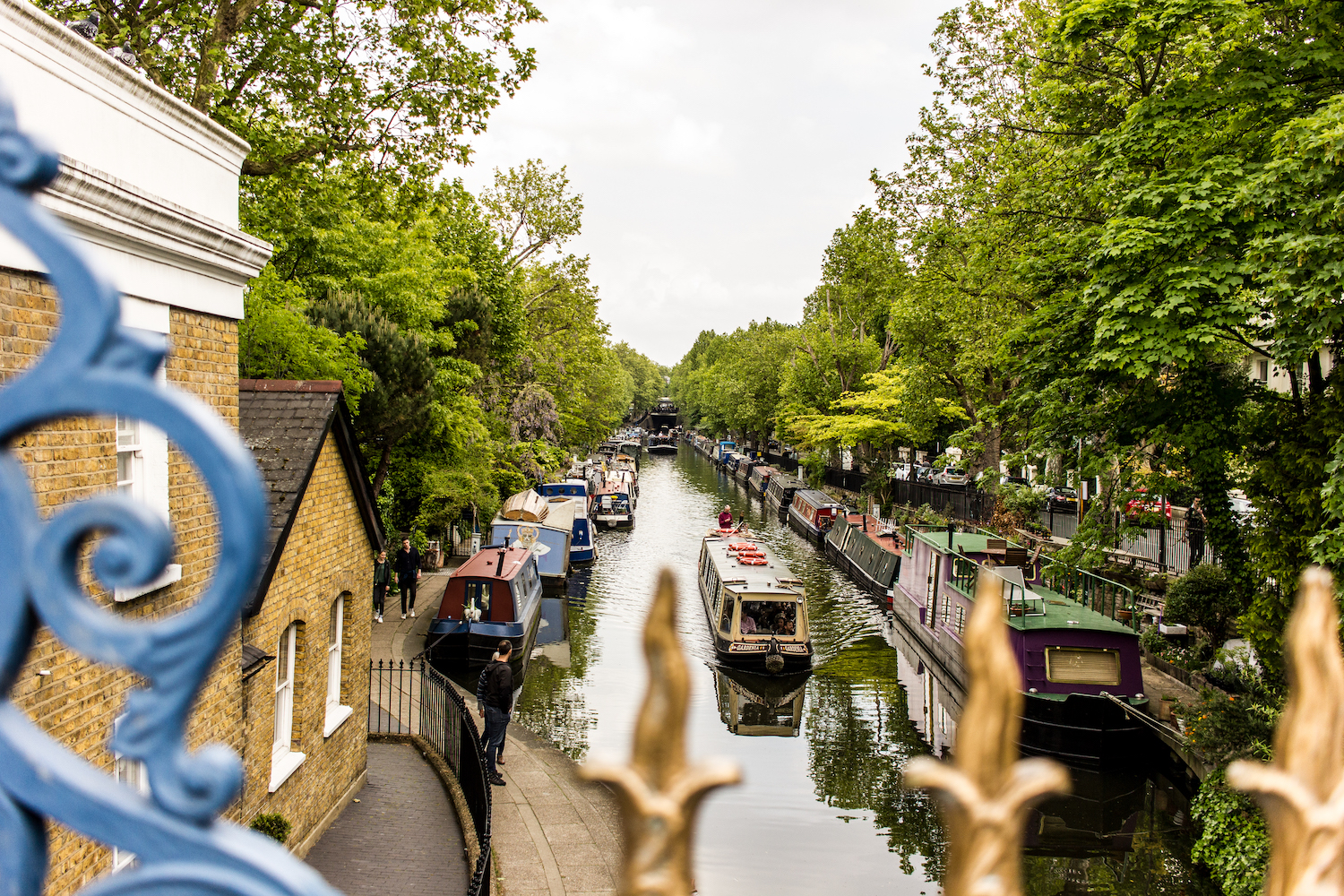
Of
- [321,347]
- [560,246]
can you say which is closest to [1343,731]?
[321,347]

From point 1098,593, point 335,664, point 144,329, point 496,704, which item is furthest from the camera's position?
point 1098,593

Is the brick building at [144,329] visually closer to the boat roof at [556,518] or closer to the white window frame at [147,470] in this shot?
the white window frame at [147,470]

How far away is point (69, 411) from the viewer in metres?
1.26

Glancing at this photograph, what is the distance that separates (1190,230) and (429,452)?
71.6ft

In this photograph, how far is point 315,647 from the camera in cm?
1064

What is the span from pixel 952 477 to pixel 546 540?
29.5 m

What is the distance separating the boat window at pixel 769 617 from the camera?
2425cm

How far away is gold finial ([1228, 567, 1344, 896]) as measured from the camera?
119 centimetres

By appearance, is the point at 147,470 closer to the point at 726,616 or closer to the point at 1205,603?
the point at 726,616

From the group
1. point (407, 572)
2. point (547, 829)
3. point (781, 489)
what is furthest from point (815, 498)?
point (547, 829)

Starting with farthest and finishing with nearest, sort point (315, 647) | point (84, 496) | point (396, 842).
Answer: point (396, 842) → point (315, 647) → point (84, 496)

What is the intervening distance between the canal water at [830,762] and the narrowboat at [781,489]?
2310 cm

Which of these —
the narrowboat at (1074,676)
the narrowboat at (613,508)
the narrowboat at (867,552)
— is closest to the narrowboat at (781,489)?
the narrowboat at (613,508)

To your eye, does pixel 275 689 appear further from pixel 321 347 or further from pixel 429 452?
pixel 429 452
